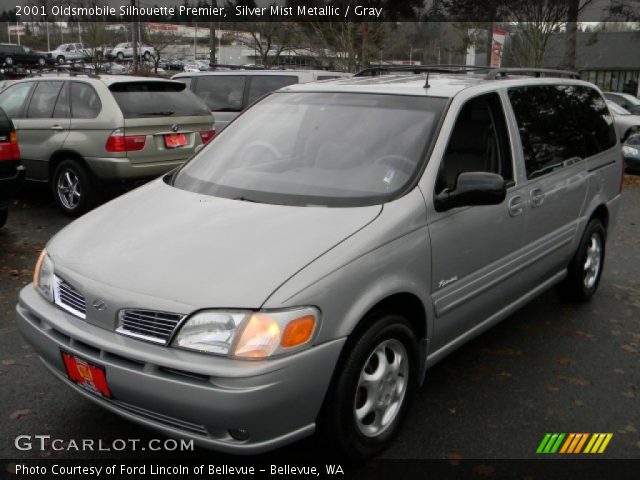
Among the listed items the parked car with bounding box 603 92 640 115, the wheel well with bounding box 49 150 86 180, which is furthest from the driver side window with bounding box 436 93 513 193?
the parked car with bounding box 603 92 640 115

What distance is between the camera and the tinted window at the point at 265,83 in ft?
34.8

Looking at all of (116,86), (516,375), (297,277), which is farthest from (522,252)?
(116,86)

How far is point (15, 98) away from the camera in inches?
358

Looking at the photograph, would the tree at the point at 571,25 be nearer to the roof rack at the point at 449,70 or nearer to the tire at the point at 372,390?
the roof rack at the point at 449,70

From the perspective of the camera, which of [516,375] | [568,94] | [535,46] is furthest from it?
[535,46]

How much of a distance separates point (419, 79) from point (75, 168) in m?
5.40

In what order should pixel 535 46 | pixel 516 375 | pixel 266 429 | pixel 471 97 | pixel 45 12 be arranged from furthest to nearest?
pixel 45 12
pixel 535 46
pixel 516 375
pixel 471 97
pixel 266 429

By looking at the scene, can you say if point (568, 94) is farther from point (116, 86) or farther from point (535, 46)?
point (535, 46)

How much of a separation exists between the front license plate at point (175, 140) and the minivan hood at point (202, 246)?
4.91 m

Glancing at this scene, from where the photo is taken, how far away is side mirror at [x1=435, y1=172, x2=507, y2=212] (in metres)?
3.29

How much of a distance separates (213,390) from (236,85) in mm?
9034

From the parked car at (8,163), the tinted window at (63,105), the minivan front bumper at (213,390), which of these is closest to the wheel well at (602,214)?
the minivan front bumper at (213,390)

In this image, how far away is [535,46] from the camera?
18.9 metres

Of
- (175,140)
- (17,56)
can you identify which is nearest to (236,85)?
(175,140)
